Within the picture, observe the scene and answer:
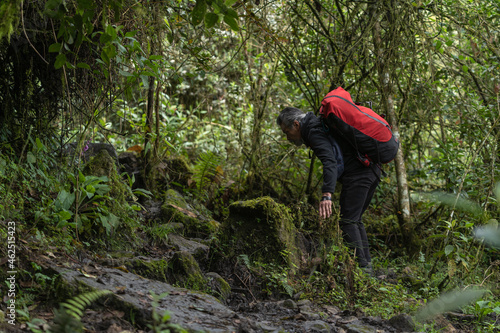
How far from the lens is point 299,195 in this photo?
6.45 metres

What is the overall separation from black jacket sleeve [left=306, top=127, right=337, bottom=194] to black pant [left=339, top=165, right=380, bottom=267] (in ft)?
1.41

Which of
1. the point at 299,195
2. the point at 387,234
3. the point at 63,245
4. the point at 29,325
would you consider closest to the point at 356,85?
the point at 299,195

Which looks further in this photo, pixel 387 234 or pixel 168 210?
pixel 387 234

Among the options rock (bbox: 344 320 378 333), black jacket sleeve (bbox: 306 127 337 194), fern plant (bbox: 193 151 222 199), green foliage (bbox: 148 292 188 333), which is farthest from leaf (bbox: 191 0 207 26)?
fern plant (bbox: 193 151 222 199)

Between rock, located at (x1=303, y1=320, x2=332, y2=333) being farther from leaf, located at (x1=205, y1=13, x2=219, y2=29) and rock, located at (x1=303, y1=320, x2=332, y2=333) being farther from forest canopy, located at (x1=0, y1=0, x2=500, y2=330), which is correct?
leaf, located at (x1=205, y1=13, x2=219, y2=29)

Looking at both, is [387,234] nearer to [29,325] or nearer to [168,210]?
[168,210]

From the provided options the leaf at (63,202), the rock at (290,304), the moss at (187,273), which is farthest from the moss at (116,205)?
the rock at (290,304)

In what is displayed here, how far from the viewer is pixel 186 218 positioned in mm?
5145

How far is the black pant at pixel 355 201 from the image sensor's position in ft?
15.6

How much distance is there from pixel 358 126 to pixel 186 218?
231 centimetres

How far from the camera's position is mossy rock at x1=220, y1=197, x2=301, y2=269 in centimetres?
415

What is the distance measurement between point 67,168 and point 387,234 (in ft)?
15.0

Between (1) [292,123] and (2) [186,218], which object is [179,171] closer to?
(2) [186,218]

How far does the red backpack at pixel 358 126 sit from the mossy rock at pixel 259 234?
1.11 meters
